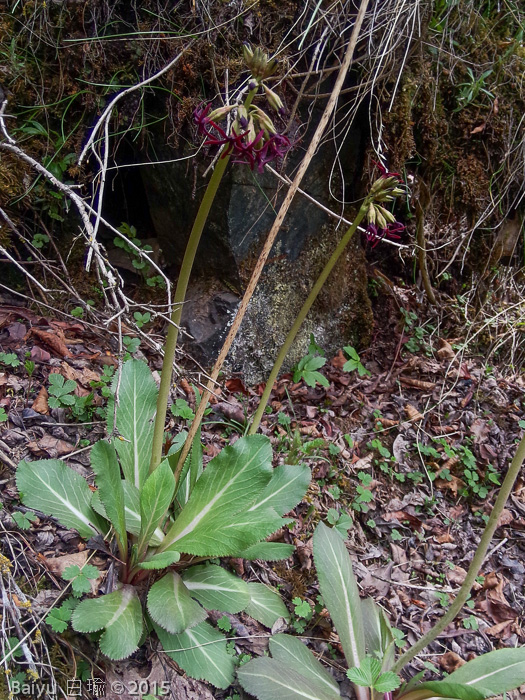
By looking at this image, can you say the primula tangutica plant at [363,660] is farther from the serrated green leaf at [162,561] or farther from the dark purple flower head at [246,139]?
the dark purple flower head at [246,139]

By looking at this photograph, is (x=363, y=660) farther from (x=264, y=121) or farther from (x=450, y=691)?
(x=264, y=121)

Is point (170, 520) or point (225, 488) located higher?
point (225, 488)

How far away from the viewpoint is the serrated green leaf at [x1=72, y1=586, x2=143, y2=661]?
1509 mm

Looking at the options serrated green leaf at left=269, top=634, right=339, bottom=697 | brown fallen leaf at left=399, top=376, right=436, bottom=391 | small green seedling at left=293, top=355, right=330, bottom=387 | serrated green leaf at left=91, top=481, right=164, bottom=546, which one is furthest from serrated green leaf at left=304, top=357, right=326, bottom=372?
serrated green leaf at left=269, top=634, right=339, bottom=697

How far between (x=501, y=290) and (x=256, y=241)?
2090 millimetres

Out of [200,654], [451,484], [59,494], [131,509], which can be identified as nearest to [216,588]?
[200,654]

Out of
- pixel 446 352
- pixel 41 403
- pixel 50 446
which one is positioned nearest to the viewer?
pixel 50 446

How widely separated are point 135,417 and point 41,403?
501 millimetres

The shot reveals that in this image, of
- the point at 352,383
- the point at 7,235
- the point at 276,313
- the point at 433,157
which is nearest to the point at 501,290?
the point at 433,157

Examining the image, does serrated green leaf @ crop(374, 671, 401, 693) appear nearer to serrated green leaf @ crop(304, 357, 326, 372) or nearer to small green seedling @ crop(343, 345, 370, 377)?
serrated green leaf @ crop(304, 357, 326, 372)

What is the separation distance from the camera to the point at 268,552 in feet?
6.55

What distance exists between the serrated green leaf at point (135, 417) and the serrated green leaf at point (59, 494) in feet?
0.62

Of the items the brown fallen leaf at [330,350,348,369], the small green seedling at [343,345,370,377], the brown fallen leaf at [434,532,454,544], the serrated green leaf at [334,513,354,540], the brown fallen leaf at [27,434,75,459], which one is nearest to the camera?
the brown fallen leaf at [27,434,75,459]

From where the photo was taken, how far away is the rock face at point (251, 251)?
2.85 metres
